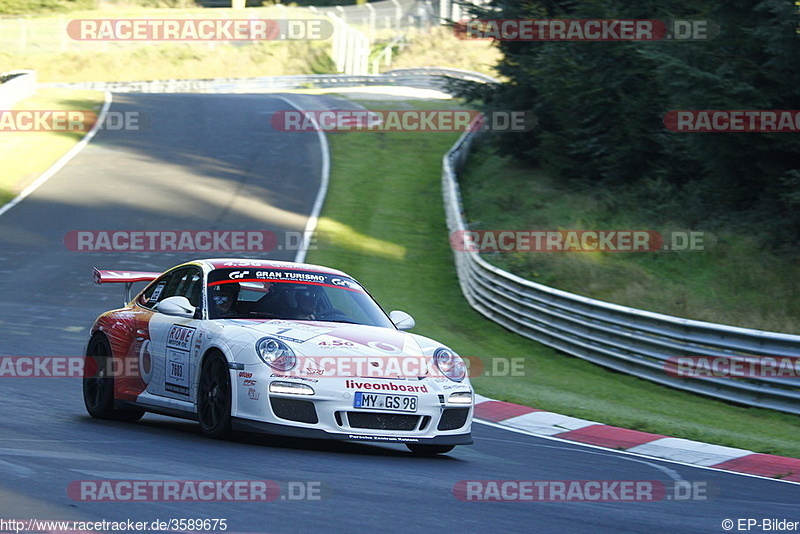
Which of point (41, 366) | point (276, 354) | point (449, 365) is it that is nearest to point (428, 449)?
point (449, 365)

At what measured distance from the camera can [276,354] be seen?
784 cm

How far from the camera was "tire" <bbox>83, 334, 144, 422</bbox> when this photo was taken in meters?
9.34

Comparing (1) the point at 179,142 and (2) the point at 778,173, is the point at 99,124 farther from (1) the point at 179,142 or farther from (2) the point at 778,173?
(2) the point at 778,173

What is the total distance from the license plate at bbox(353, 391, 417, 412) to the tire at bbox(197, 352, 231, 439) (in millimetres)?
903

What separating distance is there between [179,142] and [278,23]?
30219 millimetres

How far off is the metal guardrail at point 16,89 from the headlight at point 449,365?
99.6 feet

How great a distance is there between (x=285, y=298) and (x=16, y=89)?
31.1 m

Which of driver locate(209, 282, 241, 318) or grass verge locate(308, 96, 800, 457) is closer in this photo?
driver locate(209, 282, 241, 318)

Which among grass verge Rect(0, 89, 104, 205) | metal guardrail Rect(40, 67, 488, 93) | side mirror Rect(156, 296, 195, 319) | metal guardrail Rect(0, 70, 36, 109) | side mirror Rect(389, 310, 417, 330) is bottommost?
side mirror Rect(389, 310, 417, 330)

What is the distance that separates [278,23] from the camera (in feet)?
205

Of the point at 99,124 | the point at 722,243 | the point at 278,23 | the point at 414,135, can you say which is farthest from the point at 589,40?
the point at 278,23

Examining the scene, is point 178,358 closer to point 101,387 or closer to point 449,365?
point 101,387

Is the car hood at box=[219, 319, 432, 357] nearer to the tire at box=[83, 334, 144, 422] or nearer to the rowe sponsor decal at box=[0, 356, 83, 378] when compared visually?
the tire at box=[83, 334, 144, 422]

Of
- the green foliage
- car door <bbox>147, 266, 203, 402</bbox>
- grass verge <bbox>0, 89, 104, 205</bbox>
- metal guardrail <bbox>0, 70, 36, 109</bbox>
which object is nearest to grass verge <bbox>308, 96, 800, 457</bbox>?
the green foliage
